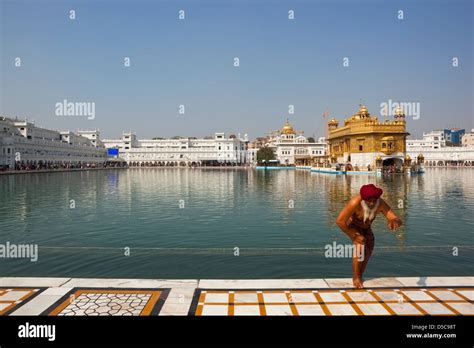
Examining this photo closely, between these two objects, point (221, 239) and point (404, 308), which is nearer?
point (404, 308)

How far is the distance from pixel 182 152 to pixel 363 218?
111638 mm

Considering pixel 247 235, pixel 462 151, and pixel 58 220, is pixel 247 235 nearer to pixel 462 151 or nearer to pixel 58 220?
pixel 58 220

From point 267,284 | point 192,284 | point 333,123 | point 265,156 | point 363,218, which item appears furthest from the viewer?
point 265,156

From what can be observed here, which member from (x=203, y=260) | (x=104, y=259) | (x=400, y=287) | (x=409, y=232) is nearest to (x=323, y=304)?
(x=400, y=287)

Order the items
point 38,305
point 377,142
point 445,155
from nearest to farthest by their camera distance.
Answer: point 38,305, point 377,142, point 445,155

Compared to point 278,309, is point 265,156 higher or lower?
higher

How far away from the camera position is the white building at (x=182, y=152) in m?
115

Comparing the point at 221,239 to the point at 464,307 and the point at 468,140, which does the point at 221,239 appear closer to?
the point at 464,307

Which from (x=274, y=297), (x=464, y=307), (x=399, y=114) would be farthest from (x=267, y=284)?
(x=399, y=114)

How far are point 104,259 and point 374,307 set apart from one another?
6800 millimetres

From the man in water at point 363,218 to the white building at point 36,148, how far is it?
69.1 metres

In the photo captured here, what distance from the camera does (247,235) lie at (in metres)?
12.4

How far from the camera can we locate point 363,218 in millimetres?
5828

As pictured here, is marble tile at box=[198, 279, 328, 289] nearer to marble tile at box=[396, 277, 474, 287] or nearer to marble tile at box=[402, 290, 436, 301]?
marble tile at box=[402, 290, 436, 301]
